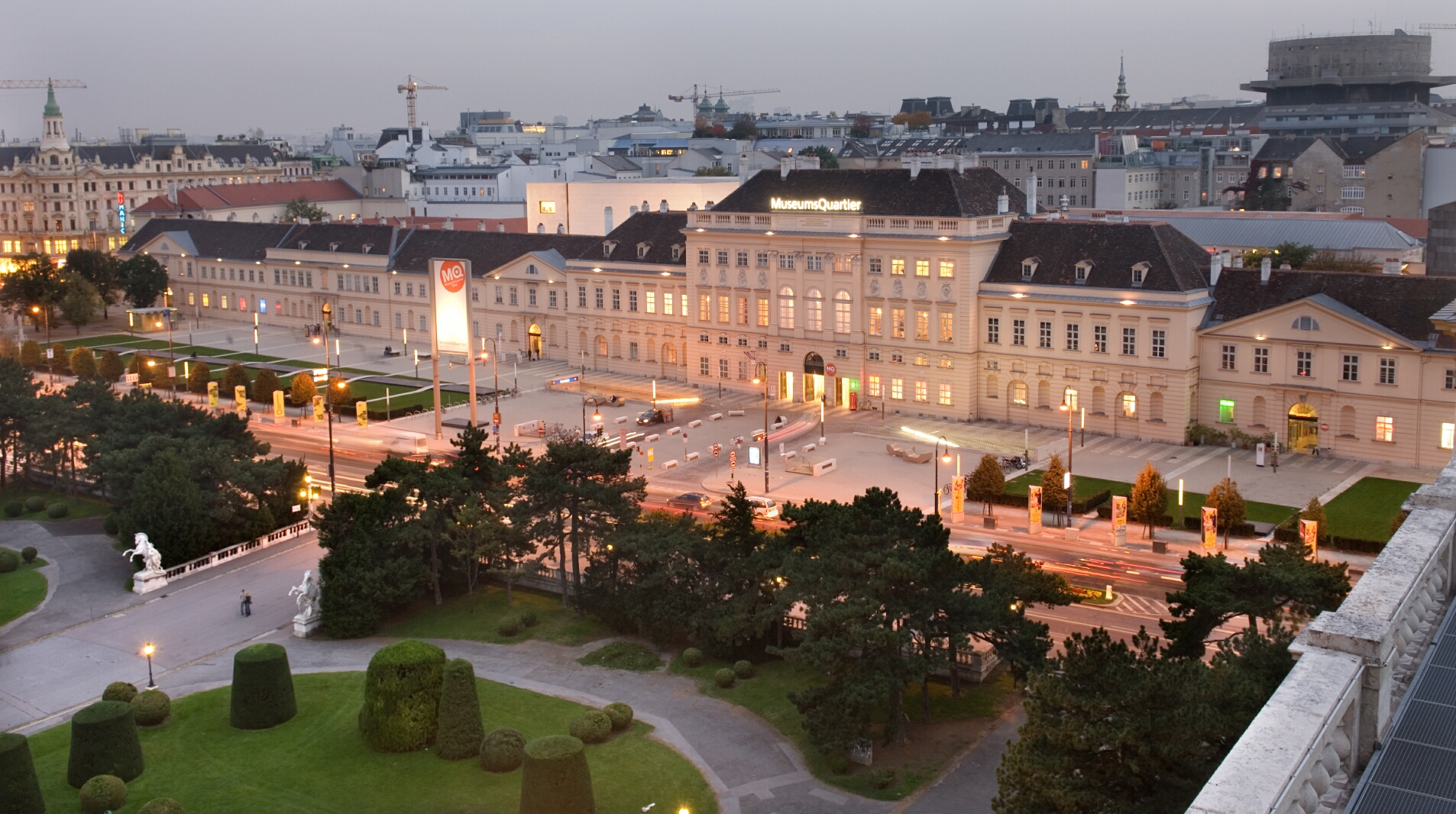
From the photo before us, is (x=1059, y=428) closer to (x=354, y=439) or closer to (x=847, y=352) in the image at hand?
(x=847, y=352)

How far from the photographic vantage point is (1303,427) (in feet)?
262

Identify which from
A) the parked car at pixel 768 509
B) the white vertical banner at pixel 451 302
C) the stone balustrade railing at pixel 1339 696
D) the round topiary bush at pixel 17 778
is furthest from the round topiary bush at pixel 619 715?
the white vertical banner at pixel 451 302

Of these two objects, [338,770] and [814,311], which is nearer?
[338,770]

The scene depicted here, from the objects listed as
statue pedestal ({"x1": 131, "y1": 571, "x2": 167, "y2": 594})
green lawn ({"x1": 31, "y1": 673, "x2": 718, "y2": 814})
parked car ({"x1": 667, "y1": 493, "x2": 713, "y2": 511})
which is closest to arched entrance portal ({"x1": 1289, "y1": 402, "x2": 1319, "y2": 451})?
parked car ({"x1": 667, "y1": 493, "x2": 713, "y2": 511})

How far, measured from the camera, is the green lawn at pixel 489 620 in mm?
Result: 55062

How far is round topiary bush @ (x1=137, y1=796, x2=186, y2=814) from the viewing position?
38406 mm

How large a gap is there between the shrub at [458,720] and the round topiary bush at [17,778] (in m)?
11.8

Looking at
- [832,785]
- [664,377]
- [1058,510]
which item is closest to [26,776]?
[832,785]

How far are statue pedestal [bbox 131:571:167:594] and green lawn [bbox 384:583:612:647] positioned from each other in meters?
12.9

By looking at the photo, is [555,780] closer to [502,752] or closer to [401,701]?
[502,752]

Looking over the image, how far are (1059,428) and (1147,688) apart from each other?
62.1 m

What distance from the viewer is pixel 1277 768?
49.1 feet

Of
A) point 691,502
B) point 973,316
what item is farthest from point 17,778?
point 973,316

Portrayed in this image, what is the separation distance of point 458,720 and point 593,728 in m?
4.35
